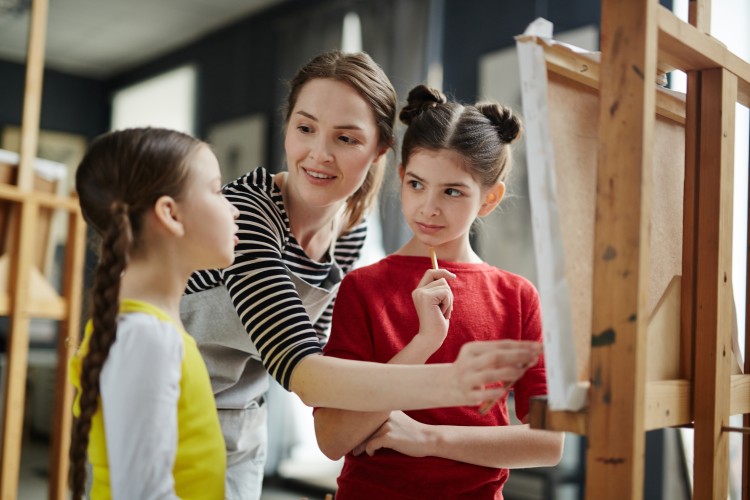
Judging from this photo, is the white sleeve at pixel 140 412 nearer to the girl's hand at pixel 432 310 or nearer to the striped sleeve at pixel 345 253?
the girl's hand at pixel 432 310

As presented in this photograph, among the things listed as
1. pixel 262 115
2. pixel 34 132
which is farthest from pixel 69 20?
pixel 34 132

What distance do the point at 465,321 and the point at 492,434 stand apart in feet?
0.57

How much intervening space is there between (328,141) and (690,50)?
0.58 meters

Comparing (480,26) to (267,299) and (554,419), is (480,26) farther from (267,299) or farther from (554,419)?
(554,419)

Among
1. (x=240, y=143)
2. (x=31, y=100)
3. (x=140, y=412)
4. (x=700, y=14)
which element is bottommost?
(x=140, y=412)

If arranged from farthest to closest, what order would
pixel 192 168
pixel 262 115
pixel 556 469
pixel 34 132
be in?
pixel 262 115, pixel 556 469, pixel 34 132, pixel 192 168

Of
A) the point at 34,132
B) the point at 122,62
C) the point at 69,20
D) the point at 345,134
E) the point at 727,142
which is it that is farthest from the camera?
the point at 122,62

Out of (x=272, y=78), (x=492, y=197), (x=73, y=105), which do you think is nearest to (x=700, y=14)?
(x=492, y=197)

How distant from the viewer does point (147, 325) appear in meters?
0.86

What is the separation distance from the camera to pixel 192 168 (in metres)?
0.96

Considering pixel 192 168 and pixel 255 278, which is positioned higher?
pixel 192 168

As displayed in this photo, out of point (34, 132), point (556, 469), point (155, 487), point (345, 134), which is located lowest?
point (556, 469)

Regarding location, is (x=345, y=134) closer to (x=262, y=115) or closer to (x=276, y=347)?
(x=276, y=347)

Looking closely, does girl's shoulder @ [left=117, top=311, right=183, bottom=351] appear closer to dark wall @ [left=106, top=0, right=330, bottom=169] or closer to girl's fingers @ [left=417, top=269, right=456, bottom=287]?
girl's fingers @ [left=417, top=269, right=456, bottom=287]
